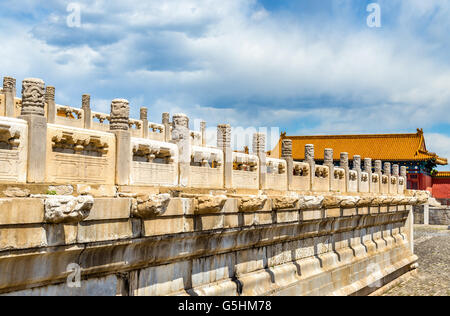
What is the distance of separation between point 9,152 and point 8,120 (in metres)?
0.44

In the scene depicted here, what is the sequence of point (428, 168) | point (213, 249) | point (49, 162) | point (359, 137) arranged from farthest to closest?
point (359, 137)
point (428, 168)
point (213, 249)
point (49, 162)

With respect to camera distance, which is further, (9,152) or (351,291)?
(351,291)

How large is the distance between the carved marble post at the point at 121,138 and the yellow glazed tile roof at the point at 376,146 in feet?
133

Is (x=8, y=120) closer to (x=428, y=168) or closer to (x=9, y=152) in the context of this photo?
(x=9, y=152)

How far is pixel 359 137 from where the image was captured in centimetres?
5669

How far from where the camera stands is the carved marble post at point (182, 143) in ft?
31.0

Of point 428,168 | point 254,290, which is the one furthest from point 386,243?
point 428,168

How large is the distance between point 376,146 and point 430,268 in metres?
32.8

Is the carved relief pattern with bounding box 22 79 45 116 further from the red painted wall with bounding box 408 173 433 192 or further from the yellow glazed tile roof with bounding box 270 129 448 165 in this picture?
the red painted wall with bounding box 408 173 433 192

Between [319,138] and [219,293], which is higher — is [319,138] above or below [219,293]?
above

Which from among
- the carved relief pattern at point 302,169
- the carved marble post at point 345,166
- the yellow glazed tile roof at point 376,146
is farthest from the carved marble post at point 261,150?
the yellow glazed tile roof at point 376,146

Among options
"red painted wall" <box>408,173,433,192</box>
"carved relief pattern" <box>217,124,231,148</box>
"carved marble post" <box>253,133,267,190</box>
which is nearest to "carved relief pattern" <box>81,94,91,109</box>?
"carved marble post" <box>253,133,267,190</box>

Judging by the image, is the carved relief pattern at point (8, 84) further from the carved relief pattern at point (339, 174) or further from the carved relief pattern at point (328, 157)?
the carved relief pattern at point (339, 174)

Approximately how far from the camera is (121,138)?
7953 millimetres
